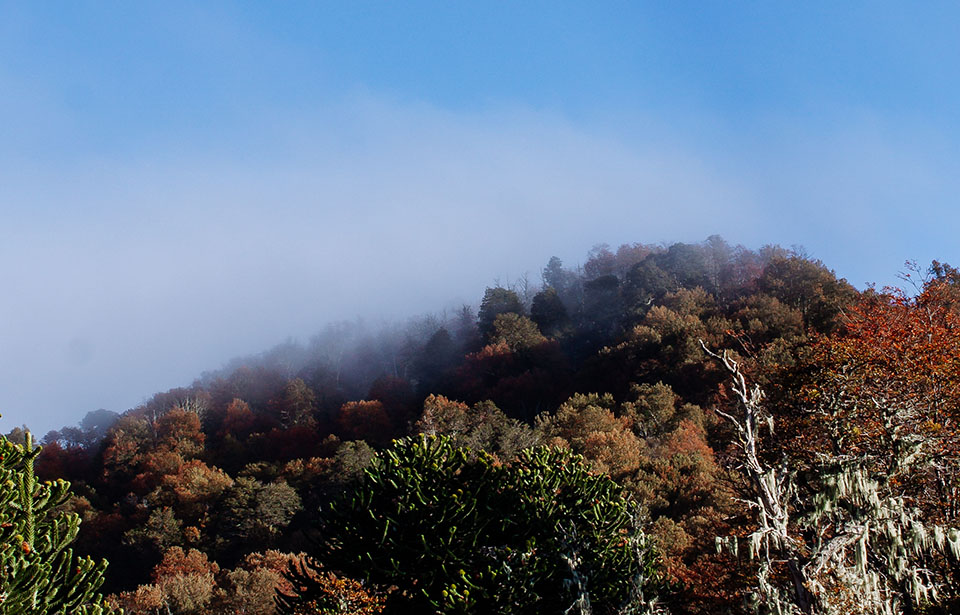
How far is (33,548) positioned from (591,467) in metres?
28.7

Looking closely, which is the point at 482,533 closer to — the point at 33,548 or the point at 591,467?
the point at 33,548

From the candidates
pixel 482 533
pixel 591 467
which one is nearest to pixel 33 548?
pixel 482 533

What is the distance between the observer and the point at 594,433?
47906 mm

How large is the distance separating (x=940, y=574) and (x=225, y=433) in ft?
289

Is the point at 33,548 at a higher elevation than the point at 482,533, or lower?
higher

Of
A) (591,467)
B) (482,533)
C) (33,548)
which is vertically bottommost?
(591,467)

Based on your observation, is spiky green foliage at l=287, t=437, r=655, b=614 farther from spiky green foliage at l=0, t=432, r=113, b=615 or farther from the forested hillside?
spiky green foliage at l=0, t=432, r=113, b=615

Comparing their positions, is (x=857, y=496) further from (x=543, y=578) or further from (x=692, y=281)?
(x=692, y=281)

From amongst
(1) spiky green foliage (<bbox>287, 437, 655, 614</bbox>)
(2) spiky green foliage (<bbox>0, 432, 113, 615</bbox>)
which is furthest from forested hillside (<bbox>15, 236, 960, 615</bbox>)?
(2) spiky green foliage (<bbox>0, 432, 113, 615</bbox>)

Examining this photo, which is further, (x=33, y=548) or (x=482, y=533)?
(x=482, y=533)

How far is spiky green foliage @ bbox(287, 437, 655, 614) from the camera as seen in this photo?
17.9 metres

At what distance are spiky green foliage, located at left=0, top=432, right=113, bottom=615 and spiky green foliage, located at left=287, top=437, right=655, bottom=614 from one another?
798 cm

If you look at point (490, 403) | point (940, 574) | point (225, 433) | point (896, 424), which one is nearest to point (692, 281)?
point (490, 403)

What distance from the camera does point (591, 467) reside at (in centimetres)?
3597
